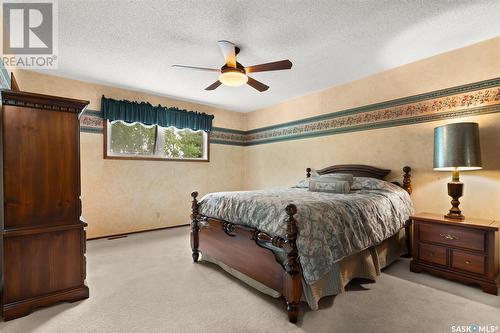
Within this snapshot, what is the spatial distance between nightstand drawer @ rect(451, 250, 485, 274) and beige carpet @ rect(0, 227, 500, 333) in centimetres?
19

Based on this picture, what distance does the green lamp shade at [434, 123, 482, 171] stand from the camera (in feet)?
8.54

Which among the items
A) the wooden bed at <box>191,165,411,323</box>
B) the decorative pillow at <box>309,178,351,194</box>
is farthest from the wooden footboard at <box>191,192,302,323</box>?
the decorative pillow at <box>309,178,351,194</box>

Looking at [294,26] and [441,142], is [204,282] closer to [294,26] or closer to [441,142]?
[294,26]

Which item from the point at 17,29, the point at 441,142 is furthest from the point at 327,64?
the point at 17,29

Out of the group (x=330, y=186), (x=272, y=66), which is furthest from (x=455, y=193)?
(x=272, y=66)

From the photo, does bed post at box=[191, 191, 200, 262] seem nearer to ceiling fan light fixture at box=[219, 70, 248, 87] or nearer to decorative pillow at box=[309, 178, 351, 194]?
ceiling fan light fixture at box=[219, 70, 248, 87]

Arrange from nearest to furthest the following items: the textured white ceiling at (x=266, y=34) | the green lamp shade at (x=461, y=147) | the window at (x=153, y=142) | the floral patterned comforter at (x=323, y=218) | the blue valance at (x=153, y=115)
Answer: the floral patterned comforter at (x=323, y=218)
the textured white ceiling at (x=266, y=34)
the green lamp shade at (x=461, y=147)
the blue valance at (x=153, y=115)
the window at (x=153, y=142)

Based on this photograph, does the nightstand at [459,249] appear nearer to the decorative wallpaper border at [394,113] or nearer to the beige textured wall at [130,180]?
the decorative wallpaper border at [394,113]

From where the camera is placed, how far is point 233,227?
8.58ft

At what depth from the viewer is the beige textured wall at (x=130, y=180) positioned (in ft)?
13.8

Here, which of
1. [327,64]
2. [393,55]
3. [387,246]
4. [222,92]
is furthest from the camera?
[222,92]

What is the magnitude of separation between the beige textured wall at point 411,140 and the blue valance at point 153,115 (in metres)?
1.79

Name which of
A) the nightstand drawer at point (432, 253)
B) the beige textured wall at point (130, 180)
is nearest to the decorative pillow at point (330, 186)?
the nightstand drawer at point (432, 253)

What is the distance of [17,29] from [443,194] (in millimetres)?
5295
